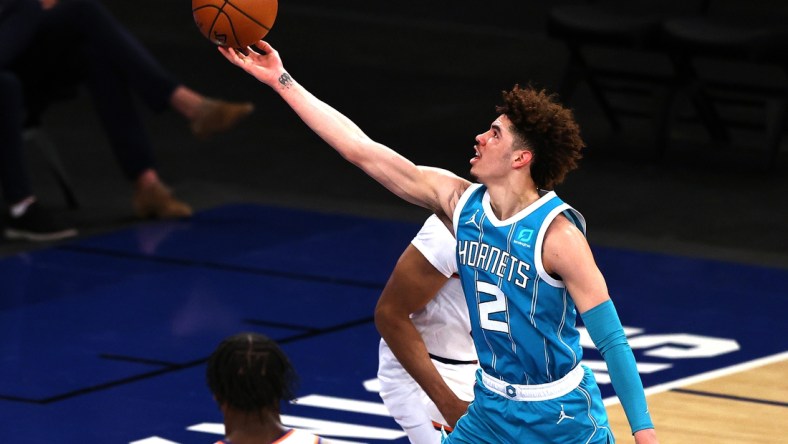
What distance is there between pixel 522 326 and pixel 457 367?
0.76m

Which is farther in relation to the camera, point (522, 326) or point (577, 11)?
point (577, 11)

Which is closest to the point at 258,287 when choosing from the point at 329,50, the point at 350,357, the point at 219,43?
the point at 350,357

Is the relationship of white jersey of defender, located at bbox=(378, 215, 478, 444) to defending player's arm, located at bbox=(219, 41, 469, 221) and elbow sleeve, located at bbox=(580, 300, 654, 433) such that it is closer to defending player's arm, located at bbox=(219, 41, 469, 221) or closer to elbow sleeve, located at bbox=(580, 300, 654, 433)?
defending player's arm, located at bbox=(219, 41, 469, 221)

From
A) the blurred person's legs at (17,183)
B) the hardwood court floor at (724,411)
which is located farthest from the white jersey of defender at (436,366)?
the blurred person's legs at (17,183)

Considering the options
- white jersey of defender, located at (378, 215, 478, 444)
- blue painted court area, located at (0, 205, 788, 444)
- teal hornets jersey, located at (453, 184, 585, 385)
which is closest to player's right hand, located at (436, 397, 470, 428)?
white jersey of defender, located at (378, 215, 478, 444)

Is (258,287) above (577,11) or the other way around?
the other way around

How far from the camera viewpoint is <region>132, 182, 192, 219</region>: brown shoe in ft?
30.4

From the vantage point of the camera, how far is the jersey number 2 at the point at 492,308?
4156mm

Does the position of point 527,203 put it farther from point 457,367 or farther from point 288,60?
point 288,60

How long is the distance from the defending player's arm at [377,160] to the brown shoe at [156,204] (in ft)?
15.6

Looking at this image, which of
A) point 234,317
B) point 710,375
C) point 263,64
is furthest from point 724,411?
point 263,64

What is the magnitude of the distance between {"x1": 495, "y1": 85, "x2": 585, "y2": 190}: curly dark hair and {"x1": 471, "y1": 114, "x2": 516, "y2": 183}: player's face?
25mm

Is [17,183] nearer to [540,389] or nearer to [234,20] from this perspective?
[234,20]

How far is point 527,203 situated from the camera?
422 centimetres
